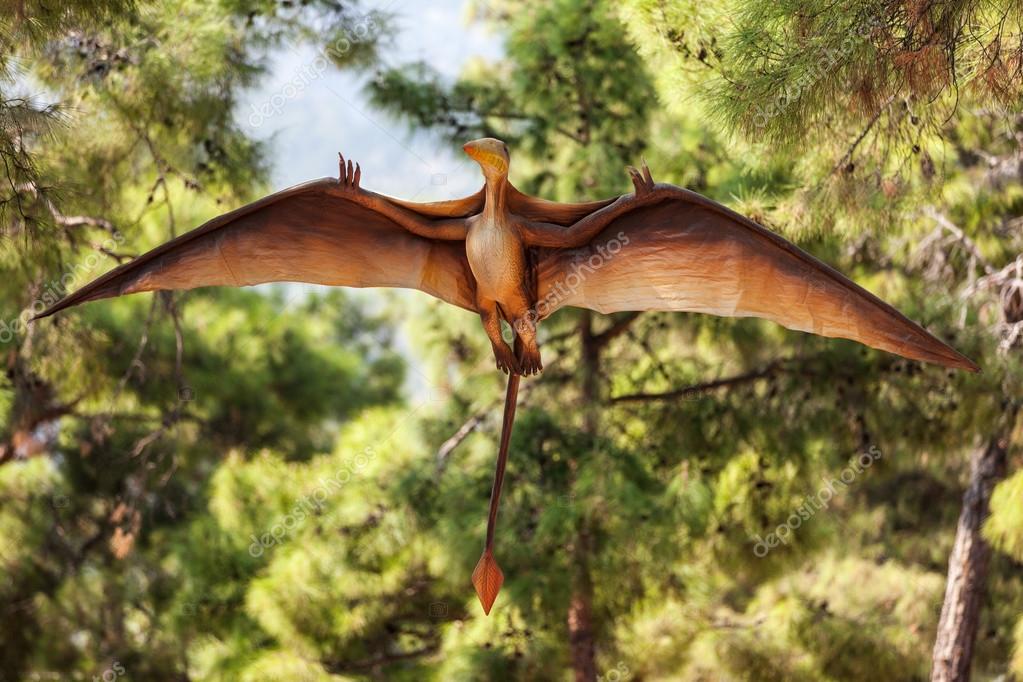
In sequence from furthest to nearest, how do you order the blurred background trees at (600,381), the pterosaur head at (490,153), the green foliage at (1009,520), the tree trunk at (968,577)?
the tree trunk at (968,577) → the green foliage at (1009,520) → the blurred background trees at (600,381) → the pterosaur head at (490,153)

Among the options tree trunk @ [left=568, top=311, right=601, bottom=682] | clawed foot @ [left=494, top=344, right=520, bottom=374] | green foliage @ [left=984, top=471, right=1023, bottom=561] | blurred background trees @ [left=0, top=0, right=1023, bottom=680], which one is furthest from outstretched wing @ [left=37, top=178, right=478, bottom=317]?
tree trunk @ [left=568, top=311, right=601, bottom=682]

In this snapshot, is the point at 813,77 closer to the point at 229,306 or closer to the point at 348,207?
the point at 348,207

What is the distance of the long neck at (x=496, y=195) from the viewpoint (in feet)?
9.27

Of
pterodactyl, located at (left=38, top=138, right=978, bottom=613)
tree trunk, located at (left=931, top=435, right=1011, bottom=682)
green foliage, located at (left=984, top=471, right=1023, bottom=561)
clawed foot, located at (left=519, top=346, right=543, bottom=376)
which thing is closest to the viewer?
pterodactyl, located at (left=38, top=138, right=978, bottom=613)

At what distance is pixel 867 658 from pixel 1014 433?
1724mm

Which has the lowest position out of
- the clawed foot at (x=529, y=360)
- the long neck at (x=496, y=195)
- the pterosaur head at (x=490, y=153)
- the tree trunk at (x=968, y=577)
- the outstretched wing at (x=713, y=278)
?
the tree trunk at (x=968, y=577)

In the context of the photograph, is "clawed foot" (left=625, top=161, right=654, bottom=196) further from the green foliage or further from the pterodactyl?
the green foliage

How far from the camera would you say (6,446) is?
7.78 m

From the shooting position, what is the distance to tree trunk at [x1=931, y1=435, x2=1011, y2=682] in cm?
597

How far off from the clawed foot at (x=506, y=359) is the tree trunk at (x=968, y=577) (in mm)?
3551

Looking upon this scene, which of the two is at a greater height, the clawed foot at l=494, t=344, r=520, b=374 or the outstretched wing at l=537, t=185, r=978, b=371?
the outstretched wing at l=537, t=185, r=978, b=371

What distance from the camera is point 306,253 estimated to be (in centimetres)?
309

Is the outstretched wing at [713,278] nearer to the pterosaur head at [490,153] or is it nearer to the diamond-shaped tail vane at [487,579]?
the pterosaur head at [490,153]

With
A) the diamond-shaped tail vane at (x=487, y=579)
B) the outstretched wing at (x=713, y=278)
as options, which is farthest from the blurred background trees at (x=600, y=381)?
the diamond-shaped tail vane at (x=487, y=579)
